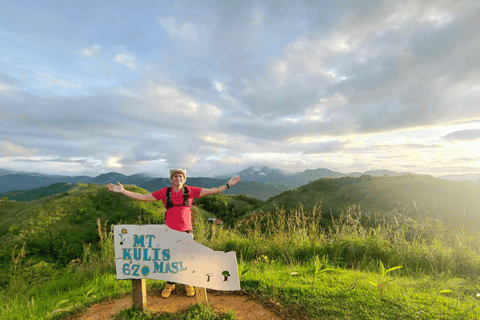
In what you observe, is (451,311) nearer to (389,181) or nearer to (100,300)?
(100,300)

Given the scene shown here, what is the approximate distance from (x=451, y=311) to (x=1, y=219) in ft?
40.3

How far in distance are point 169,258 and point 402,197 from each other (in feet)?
33.1

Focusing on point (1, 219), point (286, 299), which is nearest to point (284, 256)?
point (286, 299)

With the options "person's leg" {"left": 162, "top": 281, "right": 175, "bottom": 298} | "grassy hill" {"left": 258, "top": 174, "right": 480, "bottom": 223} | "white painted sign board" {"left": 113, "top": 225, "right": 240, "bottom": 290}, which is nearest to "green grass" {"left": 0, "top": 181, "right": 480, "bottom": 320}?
"person's leg" {"left": 162, "top": 281, "right": 175, "bottom": 298}

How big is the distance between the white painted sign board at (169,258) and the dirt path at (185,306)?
440mm

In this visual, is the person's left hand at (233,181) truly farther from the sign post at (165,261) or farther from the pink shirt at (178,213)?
the sign post at (165,261)

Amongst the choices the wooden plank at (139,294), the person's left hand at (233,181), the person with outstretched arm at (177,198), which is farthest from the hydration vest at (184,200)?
the wooden plank at (139,294)

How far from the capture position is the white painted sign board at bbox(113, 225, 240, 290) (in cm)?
379

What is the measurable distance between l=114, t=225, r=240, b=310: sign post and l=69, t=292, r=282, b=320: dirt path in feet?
1.29

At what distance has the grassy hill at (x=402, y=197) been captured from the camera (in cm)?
878

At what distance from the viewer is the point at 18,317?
3914 mm

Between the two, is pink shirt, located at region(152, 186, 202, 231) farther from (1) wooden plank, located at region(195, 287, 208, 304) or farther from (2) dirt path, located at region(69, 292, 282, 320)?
(2) dirt path, located at region(69, 292, 282, 320)

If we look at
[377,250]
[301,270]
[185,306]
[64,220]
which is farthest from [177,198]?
[64,220]

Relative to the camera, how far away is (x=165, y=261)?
3.80 meters
